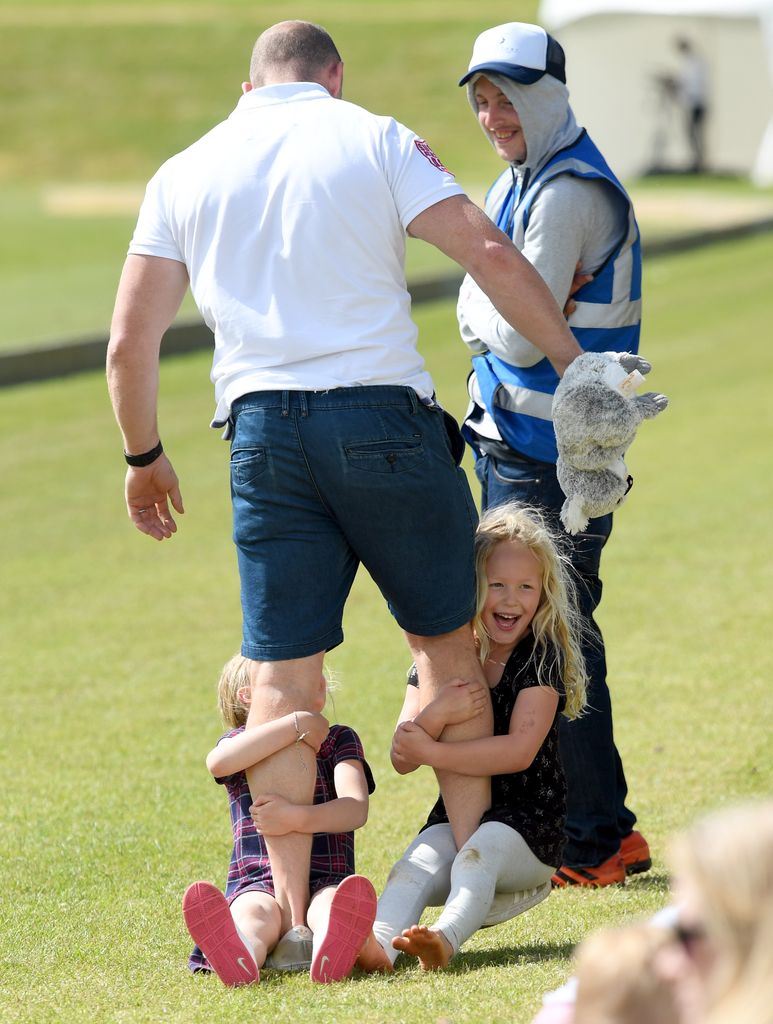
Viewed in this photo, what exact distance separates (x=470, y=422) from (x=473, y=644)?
0.85 metres

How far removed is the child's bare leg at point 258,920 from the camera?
334cm

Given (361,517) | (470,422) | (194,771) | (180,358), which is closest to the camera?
(361,517)

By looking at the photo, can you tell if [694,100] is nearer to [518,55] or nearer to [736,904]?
[518,55]

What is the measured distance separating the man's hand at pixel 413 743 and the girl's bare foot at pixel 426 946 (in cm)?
42

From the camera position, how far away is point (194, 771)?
5.19m

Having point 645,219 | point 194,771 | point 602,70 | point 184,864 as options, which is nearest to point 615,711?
point 194,771

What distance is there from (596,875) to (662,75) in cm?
3513

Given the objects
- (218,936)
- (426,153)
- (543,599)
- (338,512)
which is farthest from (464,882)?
(426,153)

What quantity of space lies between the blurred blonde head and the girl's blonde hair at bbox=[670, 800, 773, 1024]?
0.09 m

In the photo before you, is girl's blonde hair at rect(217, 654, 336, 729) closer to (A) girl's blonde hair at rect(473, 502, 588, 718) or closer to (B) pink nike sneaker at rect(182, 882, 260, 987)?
(A) girl's blonde hair at rect(473, 502, 588, 718)

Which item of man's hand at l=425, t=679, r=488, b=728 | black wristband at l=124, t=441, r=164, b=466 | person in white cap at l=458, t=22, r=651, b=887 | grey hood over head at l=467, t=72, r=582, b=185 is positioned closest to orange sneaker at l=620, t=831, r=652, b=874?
person in white cap at l=458, t=22, r=651, b=887

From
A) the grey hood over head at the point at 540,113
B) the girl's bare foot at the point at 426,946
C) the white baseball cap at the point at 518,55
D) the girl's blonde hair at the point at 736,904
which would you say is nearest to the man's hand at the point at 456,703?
the girl's bare foot at the point at 426,946

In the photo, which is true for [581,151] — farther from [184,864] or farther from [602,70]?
[602,70]

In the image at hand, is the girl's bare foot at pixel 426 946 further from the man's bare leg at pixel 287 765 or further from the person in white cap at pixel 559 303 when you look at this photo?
the person in white cap at pixel 559 303
